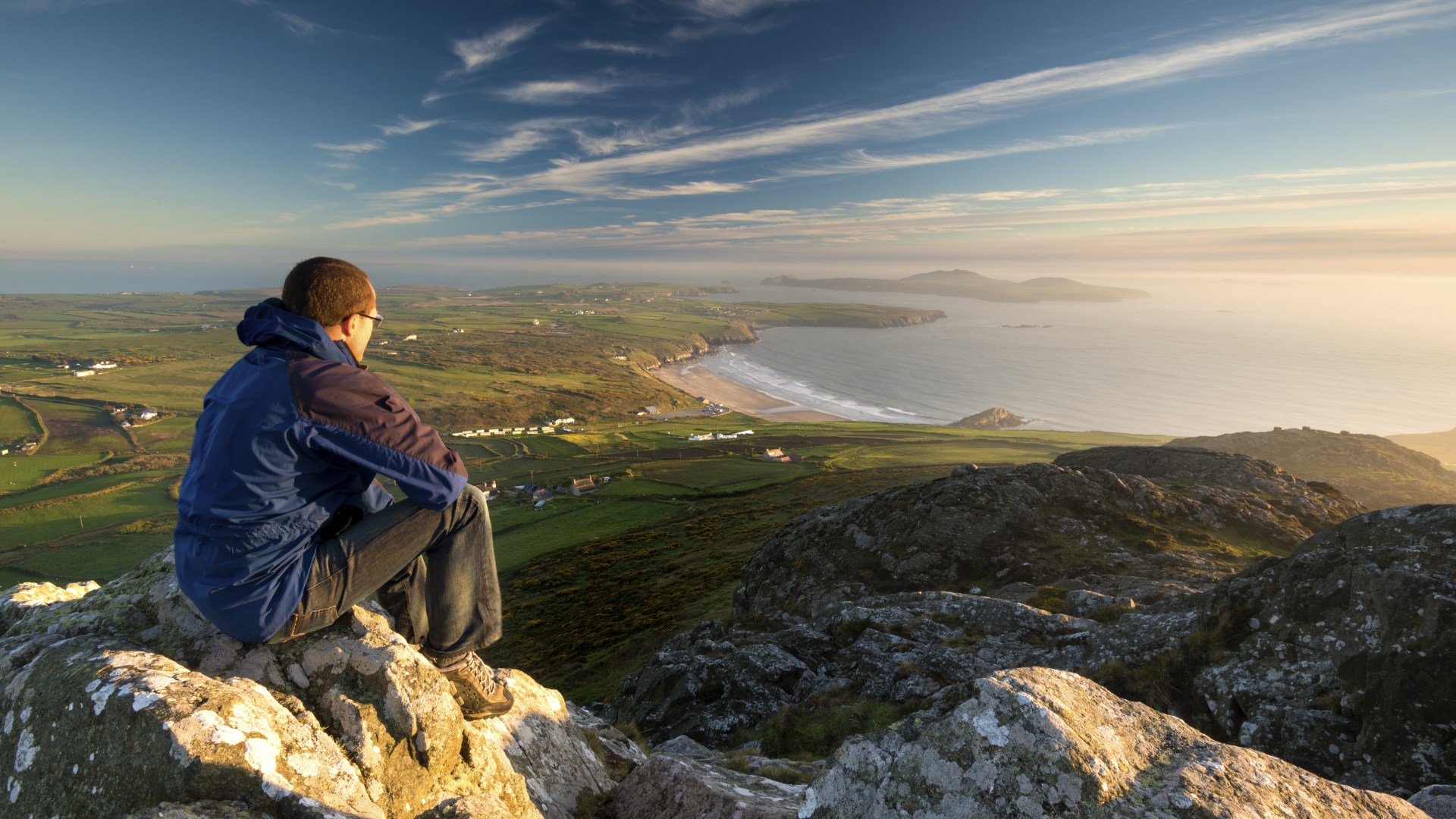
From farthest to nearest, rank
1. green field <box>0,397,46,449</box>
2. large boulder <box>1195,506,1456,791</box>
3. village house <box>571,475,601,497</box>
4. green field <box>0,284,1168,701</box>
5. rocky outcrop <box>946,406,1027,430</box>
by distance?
rocky outcrop <box>946,406,1027,430</box>, green field <box>0,397,46,449</box>, village house <box>571,475,601,497</box>, green field <box>0,284,1168,701</box>, large boulder <box>1195,506,1456,791</box>

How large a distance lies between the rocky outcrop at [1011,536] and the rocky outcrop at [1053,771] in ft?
54.5

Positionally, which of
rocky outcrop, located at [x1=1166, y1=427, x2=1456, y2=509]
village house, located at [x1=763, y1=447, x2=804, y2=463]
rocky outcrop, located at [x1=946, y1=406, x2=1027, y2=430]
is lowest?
village house, located at [x1=763, y1=447, x2=804, y2=463]

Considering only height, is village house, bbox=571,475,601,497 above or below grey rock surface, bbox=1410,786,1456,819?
below

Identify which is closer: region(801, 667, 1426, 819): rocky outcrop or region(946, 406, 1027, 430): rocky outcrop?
region(801, 667, 1426, 819): rocky outcrop

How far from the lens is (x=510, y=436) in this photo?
138 m

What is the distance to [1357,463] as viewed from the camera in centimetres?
6194

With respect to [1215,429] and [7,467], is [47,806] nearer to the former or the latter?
[7,467]

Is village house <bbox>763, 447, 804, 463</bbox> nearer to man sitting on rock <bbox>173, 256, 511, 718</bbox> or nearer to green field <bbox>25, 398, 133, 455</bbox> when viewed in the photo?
man sitting on rock <bbox>173, 256, 511, 718</bbox>

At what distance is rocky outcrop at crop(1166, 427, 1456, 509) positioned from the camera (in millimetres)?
52062

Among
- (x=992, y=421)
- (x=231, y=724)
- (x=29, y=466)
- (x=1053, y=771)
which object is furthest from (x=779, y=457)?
(x=29, y=466)

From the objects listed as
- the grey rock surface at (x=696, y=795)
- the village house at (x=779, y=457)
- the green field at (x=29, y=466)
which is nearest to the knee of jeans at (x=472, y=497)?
the grey rock surface at (x=696, y=795)

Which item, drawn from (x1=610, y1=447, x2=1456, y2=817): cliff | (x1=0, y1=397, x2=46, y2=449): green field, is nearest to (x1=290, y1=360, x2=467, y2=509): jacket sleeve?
(x1=610, y1=447, x2=1456, y2=817): cliff

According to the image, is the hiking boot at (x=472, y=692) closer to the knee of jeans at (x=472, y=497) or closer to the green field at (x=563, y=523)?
the knee of jeans at (x=472, y=497)

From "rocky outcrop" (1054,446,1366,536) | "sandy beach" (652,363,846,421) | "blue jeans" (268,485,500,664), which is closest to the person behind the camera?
"blue jeans" (268,485,500,664)
